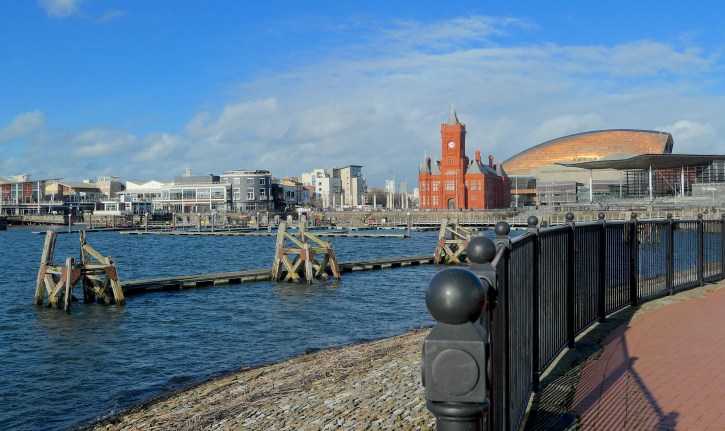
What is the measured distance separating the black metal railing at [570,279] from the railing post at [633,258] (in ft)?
0.07

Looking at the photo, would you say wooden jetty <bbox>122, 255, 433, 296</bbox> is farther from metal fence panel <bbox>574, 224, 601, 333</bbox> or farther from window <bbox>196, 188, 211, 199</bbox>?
window <bbox>196, 188, 211, 199</bbox>

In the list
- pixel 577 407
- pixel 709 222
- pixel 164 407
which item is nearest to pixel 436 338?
pixel 577 407

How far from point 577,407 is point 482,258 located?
370 cm

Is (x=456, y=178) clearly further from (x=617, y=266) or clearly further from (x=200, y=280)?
(x=617, y=266)

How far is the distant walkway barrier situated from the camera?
4727 millimetres

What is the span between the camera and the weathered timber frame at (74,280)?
80.7 ft

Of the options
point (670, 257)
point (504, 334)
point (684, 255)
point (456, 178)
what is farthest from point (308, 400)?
point (456, 178)

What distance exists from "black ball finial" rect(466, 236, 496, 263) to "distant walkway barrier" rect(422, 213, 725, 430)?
0.09 metres

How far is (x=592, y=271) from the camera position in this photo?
34.9 feet

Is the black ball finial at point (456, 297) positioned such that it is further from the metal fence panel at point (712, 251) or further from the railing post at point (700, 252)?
the metal fence panel at point (712, 251)

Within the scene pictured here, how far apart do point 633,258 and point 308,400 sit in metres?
6.98

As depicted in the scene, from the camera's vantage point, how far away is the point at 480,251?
12.4 feet

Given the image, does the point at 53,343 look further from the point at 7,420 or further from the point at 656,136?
the point at 656,136

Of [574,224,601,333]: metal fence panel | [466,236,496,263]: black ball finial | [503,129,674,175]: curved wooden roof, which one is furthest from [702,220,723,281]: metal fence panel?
[503,129,674,175]: curved wooden roof
